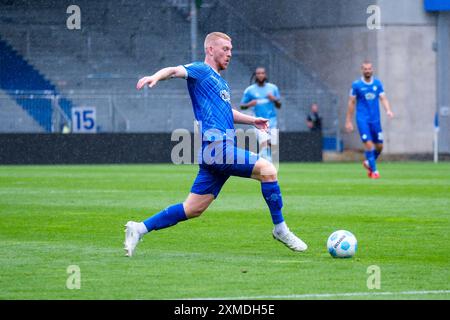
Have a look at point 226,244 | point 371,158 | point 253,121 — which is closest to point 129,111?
point 371,158

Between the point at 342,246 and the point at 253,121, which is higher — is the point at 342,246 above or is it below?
below

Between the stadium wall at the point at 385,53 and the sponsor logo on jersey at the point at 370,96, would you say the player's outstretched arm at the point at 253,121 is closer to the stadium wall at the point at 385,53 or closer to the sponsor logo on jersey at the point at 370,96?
the sponsor logo on jersey at the point at 370,96

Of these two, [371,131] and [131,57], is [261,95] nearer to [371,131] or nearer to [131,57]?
[371,131]

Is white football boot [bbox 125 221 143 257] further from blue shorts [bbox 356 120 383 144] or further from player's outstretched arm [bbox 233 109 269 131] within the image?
blue shorts [bbox 356 120 383 144]

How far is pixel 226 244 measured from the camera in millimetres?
11336

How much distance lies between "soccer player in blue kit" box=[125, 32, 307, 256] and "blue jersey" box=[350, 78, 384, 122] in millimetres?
14099

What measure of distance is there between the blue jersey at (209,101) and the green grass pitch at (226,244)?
116cm

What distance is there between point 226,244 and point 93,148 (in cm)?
2301

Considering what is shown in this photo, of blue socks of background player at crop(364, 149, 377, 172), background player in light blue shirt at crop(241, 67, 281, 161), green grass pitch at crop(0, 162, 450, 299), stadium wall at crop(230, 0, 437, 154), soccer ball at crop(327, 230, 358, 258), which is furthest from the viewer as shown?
stadium wall at crop(230, 0, 437, 154)

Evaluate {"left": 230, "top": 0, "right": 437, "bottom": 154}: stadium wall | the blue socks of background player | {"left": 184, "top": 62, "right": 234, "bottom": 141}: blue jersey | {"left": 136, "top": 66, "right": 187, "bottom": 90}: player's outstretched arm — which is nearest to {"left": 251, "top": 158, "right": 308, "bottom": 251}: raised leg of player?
{"left": 184, "top": 62, "right": 234, "bottom": 141}: blue jersey

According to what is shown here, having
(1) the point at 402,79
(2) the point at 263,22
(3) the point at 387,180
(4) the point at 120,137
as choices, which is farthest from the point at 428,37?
(3) the point at 387,180

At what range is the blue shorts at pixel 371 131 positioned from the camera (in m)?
24.4

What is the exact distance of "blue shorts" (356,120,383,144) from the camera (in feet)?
80.0

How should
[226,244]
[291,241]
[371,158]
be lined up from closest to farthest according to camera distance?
[291,241] < [226,244] < [371,158]
